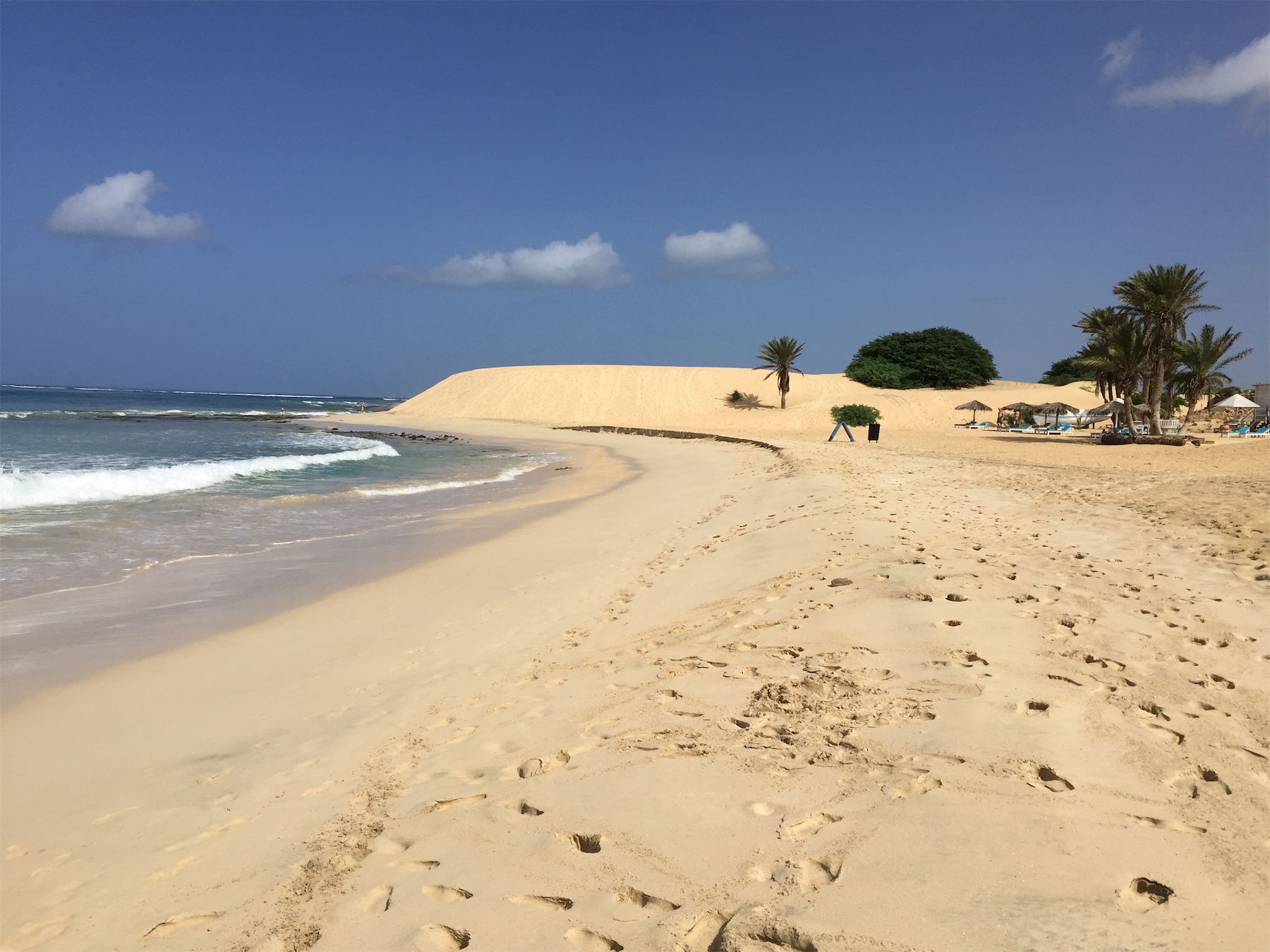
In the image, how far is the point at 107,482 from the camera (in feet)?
45.9

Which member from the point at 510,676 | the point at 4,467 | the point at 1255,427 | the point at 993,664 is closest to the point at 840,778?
the point at 993,664

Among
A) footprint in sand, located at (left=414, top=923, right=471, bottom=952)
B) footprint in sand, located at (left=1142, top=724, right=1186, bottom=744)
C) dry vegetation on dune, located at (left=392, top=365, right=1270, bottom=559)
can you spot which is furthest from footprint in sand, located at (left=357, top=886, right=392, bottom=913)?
dry vegetation on dune, located at (left=392, top=365, right=1270, bottom=559)

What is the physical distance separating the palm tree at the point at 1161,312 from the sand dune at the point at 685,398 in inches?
514

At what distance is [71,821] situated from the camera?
3.28m

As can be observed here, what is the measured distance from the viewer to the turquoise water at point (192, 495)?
890 cm

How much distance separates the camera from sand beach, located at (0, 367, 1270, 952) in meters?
2.19

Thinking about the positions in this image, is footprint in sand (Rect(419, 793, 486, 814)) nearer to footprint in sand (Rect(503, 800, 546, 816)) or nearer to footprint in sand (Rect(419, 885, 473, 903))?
footprint in sand (Rect(503, 800, 546, 816))

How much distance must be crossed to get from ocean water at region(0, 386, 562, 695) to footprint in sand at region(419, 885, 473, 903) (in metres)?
5.32

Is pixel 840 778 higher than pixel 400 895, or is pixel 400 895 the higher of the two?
pixel 840 778

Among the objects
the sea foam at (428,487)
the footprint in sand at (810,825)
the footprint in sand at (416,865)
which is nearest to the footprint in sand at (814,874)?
the footprint in sand at (810,825)

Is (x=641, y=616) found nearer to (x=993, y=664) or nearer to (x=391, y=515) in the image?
(x=993, y=664)

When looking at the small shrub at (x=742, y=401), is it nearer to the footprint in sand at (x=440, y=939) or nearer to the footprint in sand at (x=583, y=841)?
the footprint in sand at (x=583, y=841)

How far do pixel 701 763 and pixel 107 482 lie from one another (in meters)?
15.3

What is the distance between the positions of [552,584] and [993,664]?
4.47m
